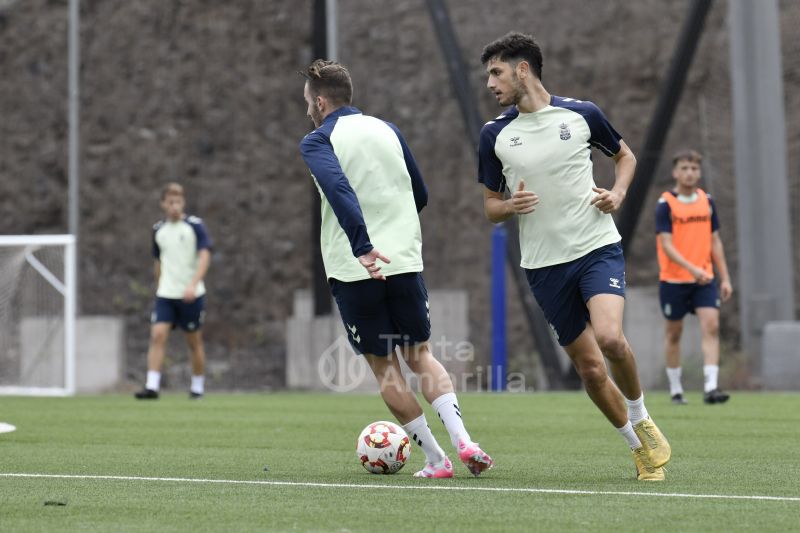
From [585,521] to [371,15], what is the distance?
16.8 metres

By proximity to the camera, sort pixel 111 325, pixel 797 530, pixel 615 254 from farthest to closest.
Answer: pixel 111 325
pixel 615 254
pixel 797 530

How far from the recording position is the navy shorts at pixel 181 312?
651 inches

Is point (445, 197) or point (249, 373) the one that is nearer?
point (445, 197)

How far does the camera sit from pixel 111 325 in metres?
21.1

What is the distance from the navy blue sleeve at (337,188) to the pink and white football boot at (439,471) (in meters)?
1.16

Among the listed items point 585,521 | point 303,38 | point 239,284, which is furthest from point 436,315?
point 585,521

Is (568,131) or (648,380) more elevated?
(568,131)

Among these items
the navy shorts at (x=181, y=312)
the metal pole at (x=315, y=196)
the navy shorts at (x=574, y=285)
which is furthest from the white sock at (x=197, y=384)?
the navy shorts at (x=574, y=285)

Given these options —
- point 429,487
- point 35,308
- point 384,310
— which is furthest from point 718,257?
point 35,308

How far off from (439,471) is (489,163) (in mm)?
1533

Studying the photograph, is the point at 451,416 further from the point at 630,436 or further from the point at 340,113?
the point at 340,113

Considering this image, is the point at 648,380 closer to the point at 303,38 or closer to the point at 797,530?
the point at 303,38
